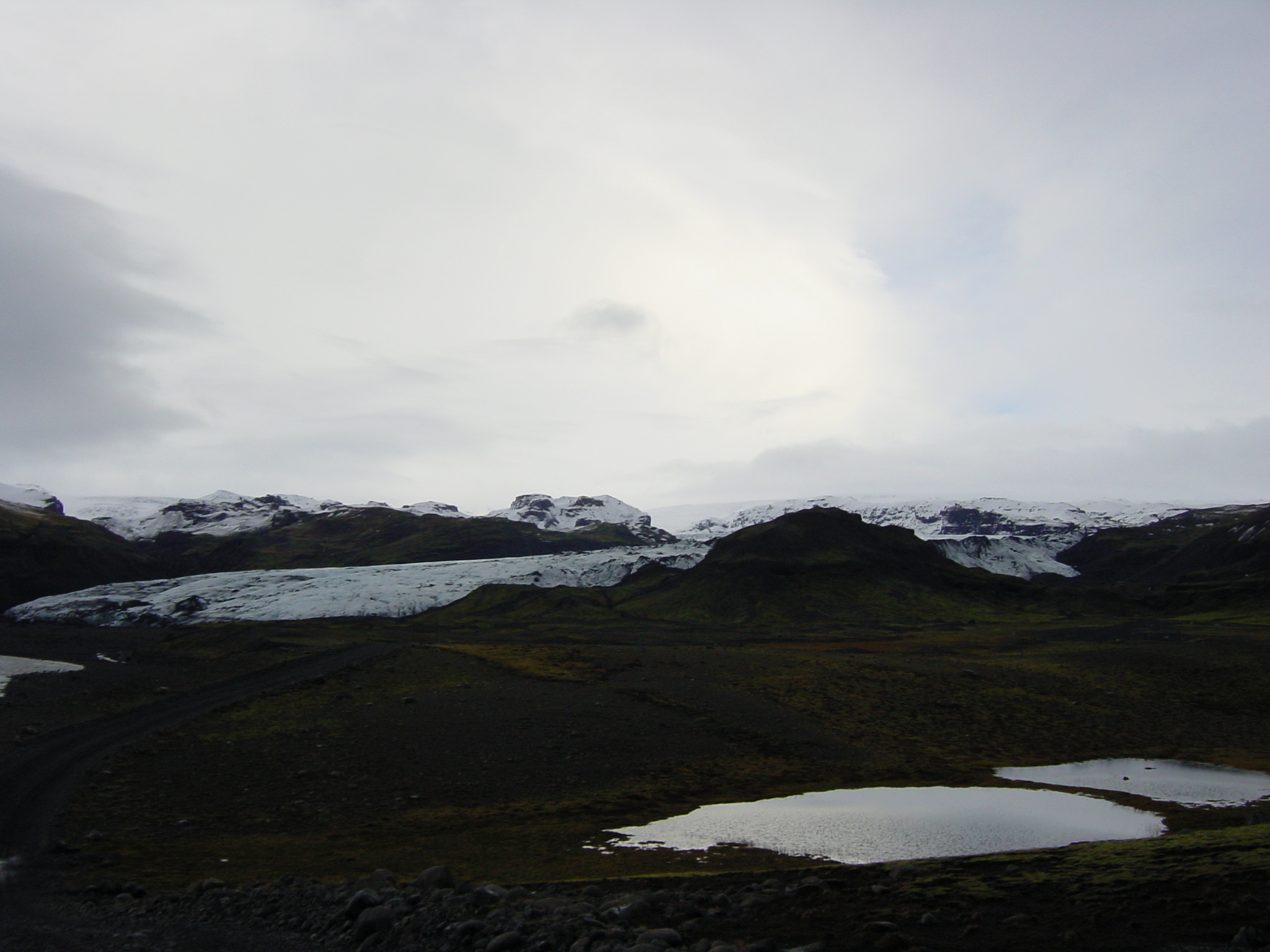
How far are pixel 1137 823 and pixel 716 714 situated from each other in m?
22.4

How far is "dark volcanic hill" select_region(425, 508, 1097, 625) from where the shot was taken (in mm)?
145375

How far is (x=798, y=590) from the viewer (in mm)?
153875

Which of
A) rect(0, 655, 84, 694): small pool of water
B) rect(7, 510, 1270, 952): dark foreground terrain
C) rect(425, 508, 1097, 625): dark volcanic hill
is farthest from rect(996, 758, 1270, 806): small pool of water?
rect(425, 508, 1097, 625): dark volcanic hill

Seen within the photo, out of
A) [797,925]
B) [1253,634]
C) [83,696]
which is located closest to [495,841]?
[797,925]

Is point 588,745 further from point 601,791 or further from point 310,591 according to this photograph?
point 310,591

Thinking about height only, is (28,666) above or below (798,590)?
below

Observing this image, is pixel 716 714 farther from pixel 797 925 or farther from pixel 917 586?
pixel 917 586

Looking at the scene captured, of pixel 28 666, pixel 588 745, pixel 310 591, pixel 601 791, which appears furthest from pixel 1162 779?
pixel 310 591

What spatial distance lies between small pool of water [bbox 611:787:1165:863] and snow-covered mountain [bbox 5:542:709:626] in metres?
133

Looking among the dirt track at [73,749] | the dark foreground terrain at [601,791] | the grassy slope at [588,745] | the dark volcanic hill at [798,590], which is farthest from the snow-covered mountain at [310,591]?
the dirt track at [73,749]

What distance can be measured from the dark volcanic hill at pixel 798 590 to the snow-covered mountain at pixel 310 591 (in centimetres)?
1190

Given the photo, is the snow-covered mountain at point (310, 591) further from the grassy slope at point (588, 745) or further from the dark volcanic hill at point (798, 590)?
the grassy slope at point (588, 745)

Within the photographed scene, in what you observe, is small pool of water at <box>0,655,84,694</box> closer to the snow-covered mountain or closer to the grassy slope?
the grassy slope

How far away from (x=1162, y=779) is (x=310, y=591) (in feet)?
499
